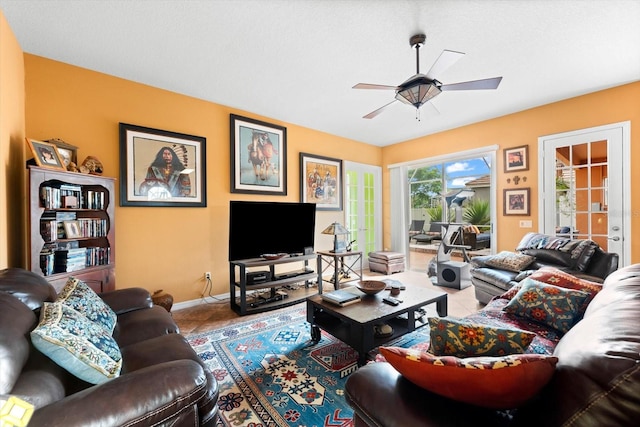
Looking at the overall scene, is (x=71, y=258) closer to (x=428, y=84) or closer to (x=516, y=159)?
(x=428, y=84)

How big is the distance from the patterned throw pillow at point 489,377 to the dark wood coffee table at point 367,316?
104 cm

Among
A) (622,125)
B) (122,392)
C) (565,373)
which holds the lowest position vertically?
Answer: (122,392)

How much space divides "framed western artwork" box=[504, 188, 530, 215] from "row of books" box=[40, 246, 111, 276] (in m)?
5.22

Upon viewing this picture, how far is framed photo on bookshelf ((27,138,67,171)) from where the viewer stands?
7.09 ft

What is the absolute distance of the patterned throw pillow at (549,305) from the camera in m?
1.70

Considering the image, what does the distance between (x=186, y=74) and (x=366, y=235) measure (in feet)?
13.8

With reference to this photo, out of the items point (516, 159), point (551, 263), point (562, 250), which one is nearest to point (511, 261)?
point (551, 263)

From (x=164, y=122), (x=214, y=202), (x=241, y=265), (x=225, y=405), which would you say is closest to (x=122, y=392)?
(x=225, y=405)

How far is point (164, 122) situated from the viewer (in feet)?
10.6

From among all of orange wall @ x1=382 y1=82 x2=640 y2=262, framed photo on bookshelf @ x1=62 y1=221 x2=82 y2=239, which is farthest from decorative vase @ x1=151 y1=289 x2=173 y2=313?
orange wall @ x1=382 y1=82 x2=640 y2=262

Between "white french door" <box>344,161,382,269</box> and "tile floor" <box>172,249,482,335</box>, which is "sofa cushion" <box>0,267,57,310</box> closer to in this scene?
"tile floor" <box>172,249,482,335</box>

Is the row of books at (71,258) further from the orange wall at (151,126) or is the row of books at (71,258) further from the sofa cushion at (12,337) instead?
the sofa cushion at (12,337)

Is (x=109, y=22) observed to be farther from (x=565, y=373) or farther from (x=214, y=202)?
(x=565, y=373)

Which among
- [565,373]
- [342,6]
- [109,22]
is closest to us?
[565,373]
